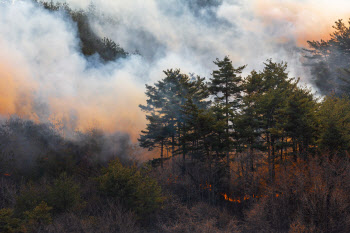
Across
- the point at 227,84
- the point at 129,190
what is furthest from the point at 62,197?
the point at 227,84

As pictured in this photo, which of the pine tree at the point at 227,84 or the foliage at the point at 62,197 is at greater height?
the pine tree at the point at 227,84

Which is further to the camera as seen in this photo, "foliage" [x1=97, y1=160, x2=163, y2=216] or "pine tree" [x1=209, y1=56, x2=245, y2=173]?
"pine tree" [x1=209, y1=56, x2=245, y2=173]

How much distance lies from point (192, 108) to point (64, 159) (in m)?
23.0

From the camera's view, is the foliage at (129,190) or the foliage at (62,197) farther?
the foliage at (129,190)

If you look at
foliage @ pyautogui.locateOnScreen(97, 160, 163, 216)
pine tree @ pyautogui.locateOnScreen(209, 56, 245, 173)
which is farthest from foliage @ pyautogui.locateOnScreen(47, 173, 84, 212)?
pine tree @ pyautogui.locateOnScreen(209, 56, 245, 173)

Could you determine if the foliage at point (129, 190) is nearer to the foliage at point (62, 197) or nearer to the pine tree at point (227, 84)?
the foliage at point (62, 197)

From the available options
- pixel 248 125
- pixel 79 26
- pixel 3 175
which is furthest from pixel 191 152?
pixel 79 26

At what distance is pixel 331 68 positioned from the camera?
48.2m

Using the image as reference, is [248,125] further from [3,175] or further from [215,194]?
[3,175]

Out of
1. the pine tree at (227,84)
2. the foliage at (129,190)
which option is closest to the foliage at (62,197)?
the foliage at (129,190)

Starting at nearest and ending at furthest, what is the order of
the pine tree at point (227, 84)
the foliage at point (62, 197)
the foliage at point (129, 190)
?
the foliage at point (62, 197) < the foliage at point (129, 190) < the pine tree at point (227, 84)

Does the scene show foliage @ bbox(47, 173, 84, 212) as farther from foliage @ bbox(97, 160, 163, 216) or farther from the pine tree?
the pine tree

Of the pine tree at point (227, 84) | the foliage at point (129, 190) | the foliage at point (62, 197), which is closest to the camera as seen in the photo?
the foliage at point (62, 197)

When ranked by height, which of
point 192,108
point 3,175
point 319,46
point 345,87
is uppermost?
point 319,46
